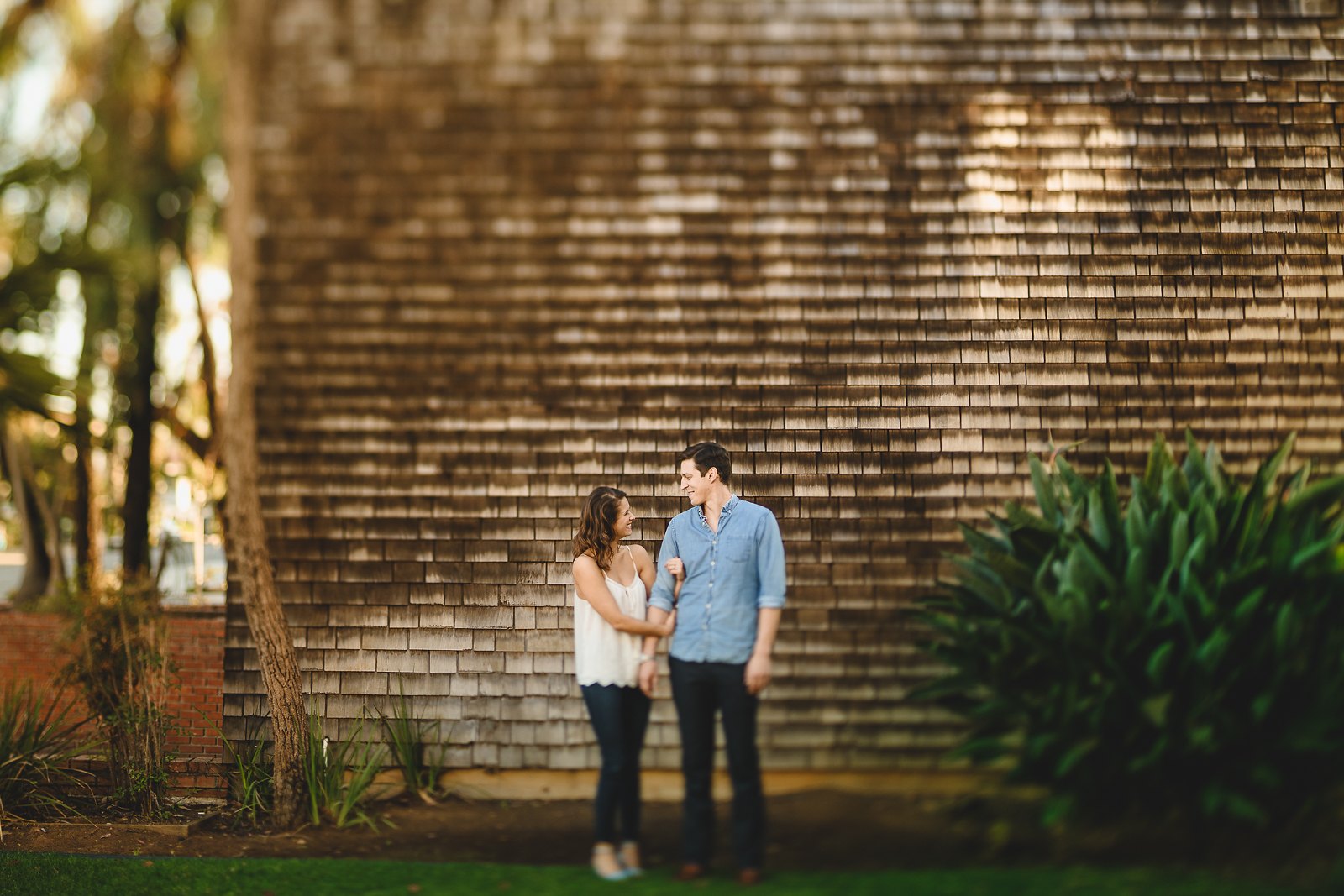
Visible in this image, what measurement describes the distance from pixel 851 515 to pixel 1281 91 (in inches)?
148

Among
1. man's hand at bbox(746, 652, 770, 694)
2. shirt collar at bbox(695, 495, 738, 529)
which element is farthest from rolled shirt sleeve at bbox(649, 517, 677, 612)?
man's hand at bbox(746, 652, 770, 694)

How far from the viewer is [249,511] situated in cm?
515

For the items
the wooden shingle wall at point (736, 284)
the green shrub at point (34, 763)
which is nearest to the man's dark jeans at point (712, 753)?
the wooden shingle wall at point (736, 284)

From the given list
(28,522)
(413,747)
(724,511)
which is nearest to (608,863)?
(724,511)

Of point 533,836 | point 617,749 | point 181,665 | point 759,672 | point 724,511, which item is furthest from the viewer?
point 181,665

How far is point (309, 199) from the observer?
19.1 feet

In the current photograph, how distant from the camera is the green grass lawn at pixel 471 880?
390 centimetres

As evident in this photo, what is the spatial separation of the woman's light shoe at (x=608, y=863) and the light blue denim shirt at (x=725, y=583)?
92 cm

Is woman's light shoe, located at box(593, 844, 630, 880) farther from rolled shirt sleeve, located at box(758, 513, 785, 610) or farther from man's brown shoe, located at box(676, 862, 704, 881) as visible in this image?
rolled shirt sleeve, located at box(758, 513, 785, 610)

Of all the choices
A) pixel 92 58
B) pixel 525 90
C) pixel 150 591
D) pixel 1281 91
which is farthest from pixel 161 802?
pixel 92 58

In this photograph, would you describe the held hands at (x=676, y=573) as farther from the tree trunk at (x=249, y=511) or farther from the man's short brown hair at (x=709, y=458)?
the tree trunk at (x=249, y=511)

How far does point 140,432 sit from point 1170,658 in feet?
36.3

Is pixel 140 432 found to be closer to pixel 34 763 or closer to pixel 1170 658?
pixel 34 763

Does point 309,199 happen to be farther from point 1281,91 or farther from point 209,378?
point 209,378
